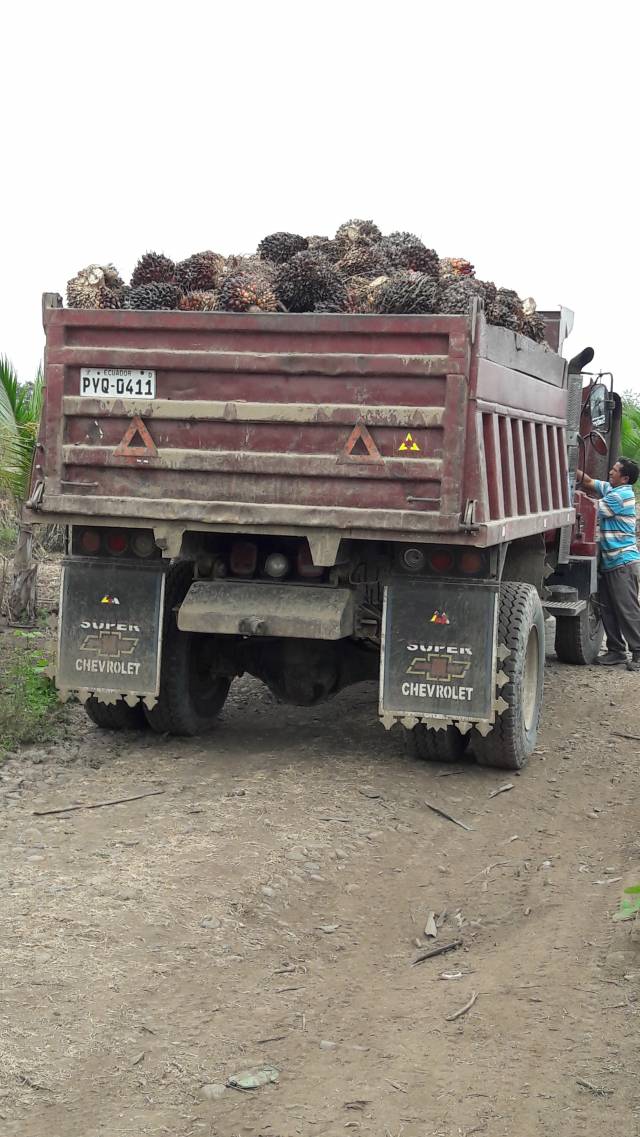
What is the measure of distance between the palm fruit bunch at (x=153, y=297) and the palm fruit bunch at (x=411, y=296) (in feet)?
3.74

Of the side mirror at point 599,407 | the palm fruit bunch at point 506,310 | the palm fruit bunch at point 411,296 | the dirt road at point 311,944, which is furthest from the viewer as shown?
the side mirror at point 599,407

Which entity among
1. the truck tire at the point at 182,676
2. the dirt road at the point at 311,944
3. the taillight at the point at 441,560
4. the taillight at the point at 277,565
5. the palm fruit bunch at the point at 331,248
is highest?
the palm fruit bunch at the point at 331,248

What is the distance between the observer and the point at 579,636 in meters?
10.7

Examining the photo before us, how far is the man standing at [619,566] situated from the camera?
10.7m

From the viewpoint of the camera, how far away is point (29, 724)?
7242 millimetres

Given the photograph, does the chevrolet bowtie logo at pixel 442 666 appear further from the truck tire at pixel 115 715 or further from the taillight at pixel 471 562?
the truck tire at pixel 115 715

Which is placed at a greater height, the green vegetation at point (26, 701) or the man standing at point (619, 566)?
the man standing at point (619, 566)

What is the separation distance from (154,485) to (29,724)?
65.6 inches

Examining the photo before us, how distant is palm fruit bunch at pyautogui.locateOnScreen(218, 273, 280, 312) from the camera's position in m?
6.78

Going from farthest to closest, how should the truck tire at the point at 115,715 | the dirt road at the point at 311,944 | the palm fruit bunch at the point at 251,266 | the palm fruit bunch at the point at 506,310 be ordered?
the palm fruit bunch at the point at 506,310, the truck tire at the point at 115,715, the palm fruit bunch at the point at 251,266, the dirt road at the point at 311,944

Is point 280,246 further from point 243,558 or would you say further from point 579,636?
point 579,636

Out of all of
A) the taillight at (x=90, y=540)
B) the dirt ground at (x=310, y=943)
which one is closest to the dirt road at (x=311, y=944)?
the dirt ground at (x=310, y=943)

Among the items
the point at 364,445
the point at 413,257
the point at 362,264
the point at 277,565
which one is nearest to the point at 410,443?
the point at 364,445

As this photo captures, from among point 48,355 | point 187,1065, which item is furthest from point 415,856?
point 48,355
